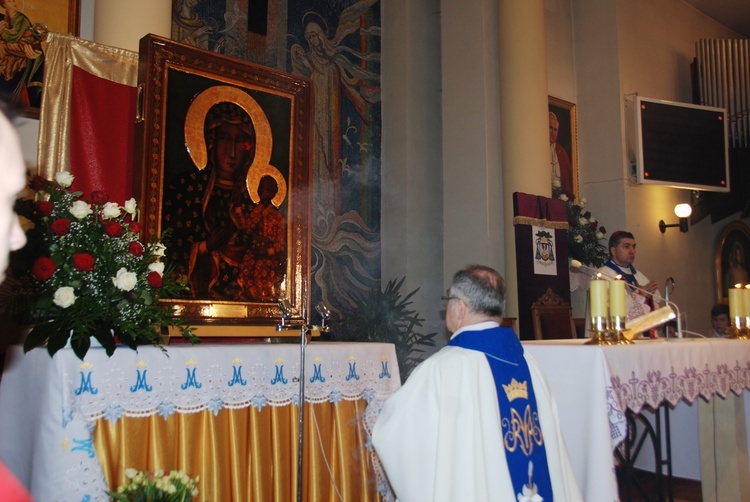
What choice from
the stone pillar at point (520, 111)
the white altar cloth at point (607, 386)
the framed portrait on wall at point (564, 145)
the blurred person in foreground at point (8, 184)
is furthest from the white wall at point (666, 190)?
the blurred person in foreground at point (8, 184)

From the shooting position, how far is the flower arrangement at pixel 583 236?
7961mm

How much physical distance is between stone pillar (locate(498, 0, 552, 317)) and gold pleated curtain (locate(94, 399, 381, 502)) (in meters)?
3.64

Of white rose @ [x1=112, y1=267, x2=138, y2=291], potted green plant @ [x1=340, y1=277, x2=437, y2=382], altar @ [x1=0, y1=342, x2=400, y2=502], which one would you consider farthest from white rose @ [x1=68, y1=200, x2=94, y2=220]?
potted green plant @ [x1=340, y1=277, x2=437, y2=382]

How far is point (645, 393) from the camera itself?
3518 millimetres

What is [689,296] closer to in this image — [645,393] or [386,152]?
[386,152]

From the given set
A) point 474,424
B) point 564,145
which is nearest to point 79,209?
point 474,424

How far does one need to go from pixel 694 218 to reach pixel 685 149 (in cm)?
139

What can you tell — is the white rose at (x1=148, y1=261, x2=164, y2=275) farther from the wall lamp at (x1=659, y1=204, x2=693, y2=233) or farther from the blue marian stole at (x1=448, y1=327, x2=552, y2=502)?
the wall lamp at (x1=659, y1=204, x2=693, y2=233)

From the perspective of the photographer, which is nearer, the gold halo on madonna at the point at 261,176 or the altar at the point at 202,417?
the altar at the point at 202,417

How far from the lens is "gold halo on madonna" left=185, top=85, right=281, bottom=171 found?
4199mm

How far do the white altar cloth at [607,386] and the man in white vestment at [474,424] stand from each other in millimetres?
283

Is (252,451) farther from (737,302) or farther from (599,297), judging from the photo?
(737,302)

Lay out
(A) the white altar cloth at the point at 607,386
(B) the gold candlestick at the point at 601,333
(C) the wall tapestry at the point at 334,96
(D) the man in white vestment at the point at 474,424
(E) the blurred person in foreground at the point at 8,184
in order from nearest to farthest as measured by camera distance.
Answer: (E) the blurred person in foreground at the point at 8,184, (D) the man in white vestment at the point at 474,424, (A) the white altar cloth at the point at 607,386, (B) the gold candlestick at the point at 601,333, (C) the wall tapestry at the point at 334,96

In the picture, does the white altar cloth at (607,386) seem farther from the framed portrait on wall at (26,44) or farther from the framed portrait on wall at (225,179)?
the framed portrait on wall at (26,44)
